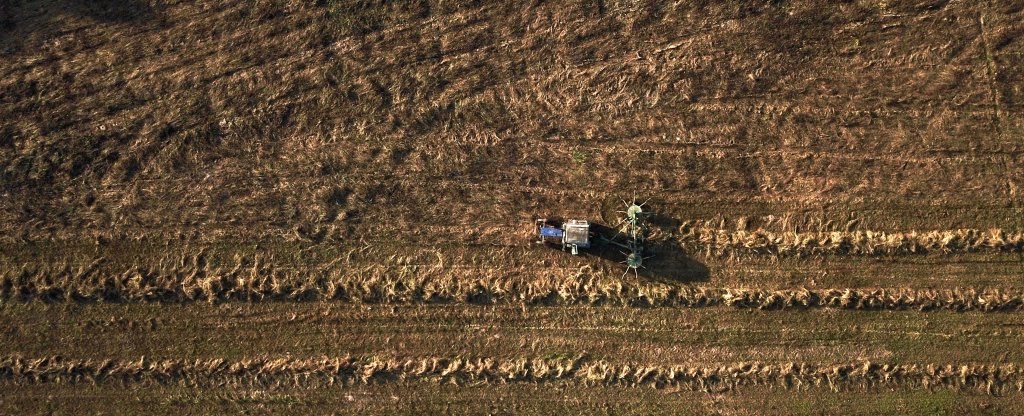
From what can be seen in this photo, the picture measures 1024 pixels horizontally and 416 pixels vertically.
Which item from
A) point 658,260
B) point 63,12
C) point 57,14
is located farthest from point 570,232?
point 57,14

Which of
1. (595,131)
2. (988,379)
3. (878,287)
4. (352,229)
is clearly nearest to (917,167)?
(878,287)

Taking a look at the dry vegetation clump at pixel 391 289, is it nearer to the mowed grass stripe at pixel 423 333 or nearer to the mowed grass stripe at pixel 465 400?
the mowed grass stripe at pixel 423 333

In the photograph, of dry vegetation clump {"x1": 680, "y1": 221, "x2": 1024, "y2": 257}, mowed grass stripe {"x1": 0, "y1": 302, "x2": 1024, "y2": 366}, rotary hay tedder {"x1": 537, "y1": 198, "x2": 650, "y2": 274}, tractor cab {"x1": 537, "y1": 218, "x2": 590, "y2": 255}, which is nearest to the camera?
tractor cab {"x1": 537, "y1": 218, "x2": 590, "y2": 255}

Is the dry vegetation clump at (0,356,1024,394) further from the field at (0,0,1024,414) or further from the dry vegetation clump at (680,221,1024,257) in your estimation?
the dry vegetation clump at (680,221,1024,257)

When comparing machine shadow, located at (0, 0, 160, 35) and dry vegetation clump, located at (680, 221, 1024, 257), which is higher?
machine shadow, located at (0, 0, 160, 35)

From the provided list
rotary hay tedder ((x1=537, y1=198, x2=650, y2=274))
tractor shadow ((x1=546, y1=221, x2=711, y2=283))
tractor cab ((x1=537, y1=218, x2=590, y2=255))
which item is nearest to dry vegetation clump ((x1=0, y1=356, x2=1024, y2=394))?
tractor shadow ((x1=546, y1=221, x2=711, y2=283))

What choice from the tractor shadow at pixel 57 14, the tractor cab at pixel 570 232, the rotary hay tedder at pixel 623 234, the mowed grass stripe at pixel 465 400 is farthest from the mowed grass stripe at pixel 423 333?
the tractor shadow at pixel 57 14
